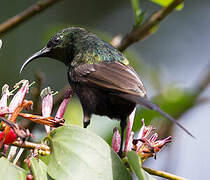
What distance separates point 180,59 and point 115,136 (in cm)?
925

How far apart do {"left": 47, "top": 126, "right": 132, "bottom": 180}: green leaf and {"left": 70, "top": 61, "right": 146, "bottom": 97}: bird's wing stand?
77 centimetres

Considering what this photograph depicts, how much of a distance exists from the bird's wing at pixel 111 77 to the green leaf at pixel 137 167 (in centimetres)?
74

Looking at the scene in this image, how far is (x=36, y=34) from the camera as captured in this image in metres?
10.3

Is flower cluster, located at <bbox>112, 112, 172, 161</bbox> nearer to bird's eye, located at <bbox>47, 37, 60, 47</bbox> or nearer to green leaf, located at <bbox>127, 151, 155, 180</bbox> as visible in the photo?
green leaf, located at <bbox>127, 151, 155, 180</bbox>

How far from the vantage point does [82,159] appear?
173cm

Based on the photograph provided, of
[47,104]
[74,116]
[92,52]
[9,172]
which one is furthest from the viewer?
[74,116]

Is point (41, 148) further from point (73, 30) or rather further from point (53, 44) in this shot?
point (73, 30)

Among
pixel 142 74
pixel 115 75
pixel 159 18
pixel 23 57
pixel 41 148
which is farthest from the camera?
pixel 23 57

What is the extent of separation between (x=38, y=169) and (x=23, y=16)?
5.74 ft

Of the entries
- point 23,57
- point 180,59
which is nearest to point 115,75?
point 23,57

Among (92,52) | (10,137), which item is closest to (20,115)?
(10,137)

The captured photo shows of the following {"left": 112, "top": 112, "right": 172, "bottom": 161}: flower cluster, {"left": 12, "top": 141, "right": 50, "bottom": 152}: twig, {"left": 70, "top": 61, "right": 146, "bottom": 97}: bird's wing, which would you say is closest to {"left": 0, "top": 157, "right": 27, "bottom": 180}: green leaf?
{"left": 12, "top": 141, "right": 50, "bottom": 152}: twig

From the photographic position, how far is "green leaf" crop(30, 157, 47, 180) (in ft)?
5.48

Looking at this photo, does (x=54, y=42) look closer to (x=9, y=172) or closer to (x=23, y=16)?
(x=23, y=16)
